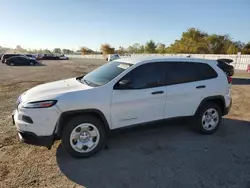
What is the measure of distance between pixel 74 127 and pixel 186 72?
2.62 metres

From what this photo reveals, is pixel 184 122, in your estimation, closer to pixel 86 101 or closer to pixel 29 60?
pixel 86 101

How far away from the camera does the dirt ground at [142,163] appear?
10.8 ft

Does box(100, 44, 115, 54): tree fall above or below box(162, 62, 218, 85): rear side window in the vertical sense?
above

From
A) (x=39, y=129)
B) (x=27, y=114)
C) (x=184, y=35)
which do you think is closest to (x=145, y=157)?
(x=39, y=129)

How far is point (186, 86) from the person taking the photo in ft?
15.6

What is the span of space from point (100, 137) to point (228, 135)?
2977 mm

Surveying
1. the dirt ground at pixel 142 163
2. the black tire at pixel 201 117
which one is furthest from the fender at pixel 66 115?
the black tire at pixel 201 117

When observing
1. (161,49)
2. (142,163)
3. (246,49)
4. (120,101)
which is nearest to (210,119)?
(142,163)

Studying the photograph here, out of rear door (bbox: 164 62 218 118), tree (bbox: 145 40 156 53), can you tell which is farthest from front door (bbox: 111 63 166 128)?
tree (bbox: 145 40 156 53)

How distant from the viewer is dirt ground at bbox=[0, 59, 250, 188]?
10.8 ft

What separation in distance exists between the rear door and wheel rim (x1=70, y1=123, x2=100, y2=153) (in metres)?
1.54

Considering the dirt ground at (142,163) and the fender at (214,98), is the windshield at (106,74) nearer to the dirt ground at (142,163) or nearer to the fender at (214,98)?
Answer: the dirt ground at (142,163)

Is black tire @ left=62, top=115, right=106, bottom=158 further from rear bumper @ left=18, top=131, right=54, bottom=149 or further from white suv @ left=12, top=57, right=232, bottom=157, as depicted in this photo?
rear bumper @ left=18, top=131, right=54, bottom=149

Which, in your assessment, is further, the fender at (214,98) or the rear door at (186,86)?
the fender at (214,98)
